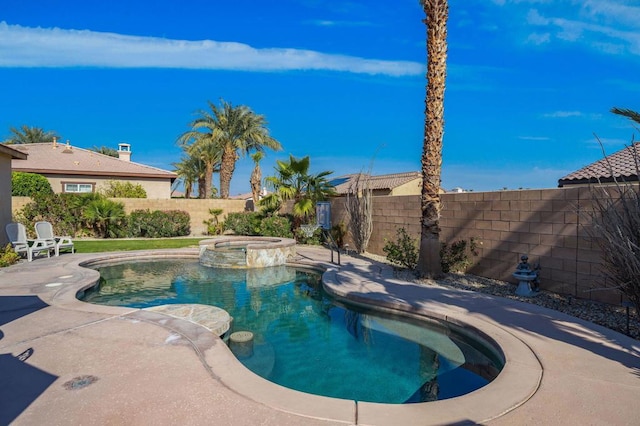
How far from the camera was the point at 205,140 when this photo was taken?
29766 mm

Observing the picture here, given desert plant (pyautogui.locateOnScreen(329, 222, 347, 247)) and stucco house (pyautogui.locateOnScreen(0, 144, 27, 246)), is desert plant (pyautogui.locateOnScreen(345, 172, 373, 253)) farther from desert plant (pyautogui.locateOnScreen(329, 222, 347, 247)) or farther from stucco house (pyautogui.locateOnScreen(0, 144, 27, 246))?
stucco house (pyautogui.locateOnScreen(0, 144, 27, 246))

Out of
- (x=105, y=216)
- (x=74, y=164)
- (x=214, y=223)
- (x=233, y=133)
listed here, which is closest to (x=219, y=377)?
(x=105, y=216)

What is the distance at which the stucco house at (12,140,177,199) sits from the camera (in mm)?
24062

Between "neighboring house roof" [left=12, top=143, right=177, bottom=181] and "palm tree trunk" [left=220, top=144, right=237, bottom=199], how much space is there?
4281mm

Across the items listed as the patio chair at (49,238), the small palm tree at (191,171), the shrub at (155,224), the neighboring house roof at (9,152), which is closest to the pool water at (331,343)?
the patio chair at (49,238)

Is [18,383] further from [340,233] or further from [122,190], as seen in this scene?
[122,190]

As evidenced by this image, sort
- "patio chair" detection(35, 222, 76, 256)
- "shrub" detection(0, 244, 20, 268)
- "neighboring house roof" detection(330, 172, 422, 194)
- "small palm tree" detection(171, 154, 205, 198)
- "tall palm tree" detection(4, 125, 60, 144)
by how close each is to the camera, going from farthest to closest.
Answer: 1. "tall palm tree" detection(4, 125, 60, 144)
2. "small palm tree" detection(171, 154, 205, 198)
3. "neighboring house roof" detection(330, 172, 422, 194)
4. "patio chair" detection(35, 222, 76, 256)
5. "shrub" detection(0, 244, 20, 268)

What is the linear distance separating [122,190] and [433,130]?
22541 millimetres

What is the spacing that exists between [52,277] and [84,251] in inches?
229

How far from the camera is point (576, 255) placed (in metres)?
6.99

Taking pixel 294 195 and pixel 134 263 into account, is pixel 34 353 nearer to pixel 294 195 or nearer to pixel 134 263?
pixel 134 263

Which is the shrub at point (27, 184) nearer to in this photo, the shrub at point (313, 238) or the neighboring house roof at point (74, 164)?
the neighboring house roof at point (74, 164)

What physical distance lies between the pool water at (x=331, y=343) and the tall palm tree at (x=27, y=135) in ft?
138

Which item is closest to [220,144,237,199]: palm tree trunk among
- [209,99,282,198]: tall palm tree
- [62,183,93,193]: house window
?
[209,99,282,198]: tall palm tree
